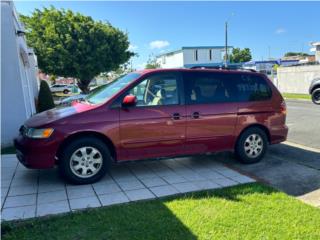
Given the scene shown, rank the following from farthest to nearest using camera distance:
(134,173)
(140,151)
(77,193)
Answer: (134,173) → (140,151) → (77,193)

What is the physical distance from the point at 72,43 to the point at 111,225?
71.4 feet

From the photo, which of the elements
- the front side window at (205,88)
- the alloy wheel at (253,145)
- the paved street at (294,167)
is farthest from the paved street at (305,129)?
the front side window at (205,88)

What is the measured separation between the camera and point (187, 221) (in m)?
3.72

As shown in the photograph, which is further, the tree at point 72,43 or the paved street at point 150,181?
the tree at point 72,43

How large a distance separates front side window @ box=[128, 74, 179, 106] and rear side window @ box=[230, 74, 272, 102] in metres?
1.23

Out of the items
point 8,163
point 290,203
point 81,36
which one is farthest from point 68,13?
point 290,203

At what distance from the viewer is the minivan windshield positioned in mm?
5243

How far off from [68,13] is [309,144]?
22.4 metres

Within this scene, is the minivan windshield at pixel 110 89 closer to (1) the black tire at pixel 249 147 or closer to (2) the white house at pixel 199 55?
(1) the black tire at pixel 249 147

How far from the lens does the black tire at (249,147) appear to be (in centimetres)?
601

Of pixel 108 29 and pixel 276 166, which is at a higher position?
pixel 108 29

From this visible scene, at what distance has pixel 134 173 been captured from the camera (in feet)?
18.4

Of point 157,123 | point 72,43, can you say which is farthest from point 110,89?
point 72,43

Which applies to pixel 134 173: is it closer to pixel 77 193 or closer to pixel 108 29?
pixel 77 193
